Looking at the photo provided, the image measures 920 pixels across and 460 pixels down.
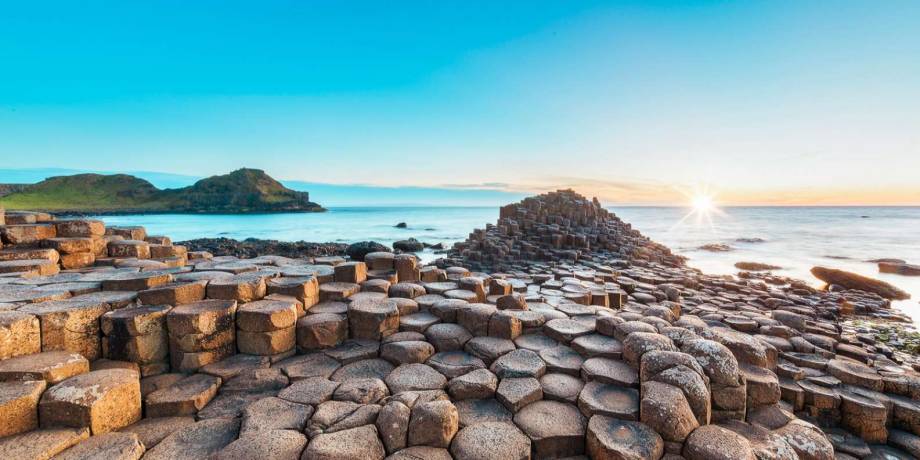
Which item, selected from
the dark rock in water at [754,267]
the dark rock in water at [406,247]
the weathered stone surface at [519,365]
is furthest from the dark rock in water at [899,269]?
the dark rock in water at [406,247]

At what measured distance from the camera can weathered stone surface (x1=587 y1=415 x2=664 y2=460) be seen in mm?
2660

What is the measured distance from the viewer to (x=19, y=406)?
102 inches

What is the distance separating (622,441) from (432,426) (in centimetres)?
141

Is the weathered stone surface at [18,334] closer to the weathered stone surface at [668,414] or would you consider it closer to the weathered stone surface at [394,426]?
the weathered stone surface at [394,426]

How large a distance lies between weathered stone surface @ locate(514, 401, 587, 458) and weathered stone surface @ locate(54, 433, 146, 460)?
9.04 ft

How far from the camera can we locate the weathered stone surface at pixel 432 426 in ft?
8.97

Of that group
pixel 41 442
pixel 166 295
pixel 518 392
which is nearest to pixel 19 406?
pixel 41 442

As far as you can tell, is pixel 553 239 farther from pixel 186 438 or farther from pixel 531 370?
pixel 186 438

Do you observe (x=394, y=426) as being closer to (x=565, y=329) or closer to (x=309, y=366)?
(x=309, y=366)

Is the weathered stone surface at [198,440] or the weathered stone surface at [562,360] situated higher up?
the weathered stone surface at [562,360]

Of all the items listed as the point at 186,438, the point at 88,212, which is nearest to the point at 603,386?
the point at 186,438

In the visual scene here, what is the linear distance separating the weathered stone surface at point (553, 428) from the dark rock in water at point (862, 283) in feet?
53.0

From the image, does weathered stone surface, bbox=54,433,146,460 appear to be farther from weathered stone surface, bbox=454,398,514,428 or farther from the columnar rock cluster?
the columnar rock cluster

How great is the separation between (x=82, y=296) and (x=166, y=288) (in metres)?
0.94
